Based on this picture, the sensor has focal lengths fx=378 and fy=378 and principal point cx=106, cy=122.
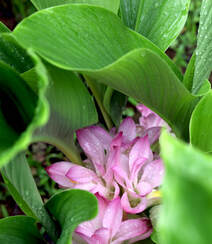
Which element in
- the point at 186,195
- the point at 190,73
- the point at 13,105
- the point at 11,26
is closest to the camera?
the point at 186,195

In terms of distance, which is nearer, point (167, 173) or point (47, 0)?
point (167, 173)

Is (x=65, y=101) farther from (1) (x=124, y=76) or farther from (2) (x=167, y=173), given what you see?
(2) (x=167, y=173)

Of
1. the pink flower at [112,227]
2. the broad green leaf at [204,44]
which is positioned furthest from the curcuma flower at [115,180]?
the broad green leaf at [204,44]

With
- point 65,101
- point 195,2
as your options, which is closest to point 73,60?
point 65,101

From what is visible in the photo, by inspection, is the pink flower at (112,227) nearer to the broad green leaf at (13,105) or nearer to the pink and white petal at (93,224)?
the pink and white petal at (93,224)

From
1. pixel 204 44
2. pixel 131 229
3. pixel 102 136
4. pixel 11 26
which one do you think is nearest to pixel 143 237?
pixel 131 229

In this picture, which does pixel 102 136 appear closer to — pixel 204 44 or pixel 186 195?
pixel 204 44
